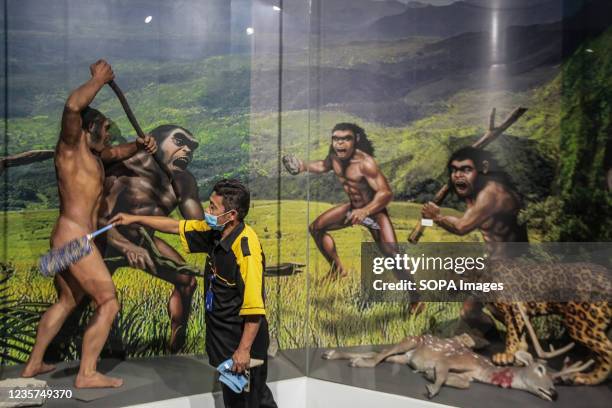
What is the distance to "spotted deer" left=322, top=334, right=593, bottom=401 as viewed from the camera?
3.19 m

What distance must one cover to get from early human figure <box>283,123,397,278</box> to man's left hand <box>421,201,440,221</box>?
207 mm

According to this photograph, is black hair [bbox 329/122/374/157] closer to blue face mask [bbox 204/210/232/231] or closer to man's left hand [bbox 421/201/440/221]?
man's left hand [bbox 421/201/440/221]

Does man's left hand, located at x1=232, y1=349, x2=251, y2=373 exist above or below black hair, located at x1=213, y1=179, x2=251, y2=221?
below

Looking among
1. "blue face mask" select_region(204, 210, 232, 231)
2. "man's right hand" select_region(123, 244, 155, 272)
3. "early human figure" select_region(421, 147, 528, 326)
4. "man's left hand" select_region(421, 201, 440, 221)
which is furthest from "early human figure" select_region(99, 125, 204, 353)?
"early human figure" select_region(421, 147, 528, 326)

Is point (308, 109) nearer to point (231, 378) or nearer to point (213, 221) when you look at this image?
point (213, 221)

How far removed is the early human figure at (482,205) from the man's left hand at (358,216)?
0.41 meters

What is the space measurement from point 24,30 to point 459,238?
8.30 feet

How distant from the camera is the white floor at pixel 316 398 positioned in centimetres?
340

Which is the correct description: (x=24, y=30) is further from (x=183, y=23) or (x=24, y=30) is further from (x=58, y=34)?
(x=183, y=23)

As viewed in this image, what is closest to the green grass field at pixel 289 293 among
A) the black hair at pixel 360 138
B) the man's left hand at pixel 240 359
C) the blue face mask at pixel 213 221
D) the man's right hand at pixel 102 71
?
the black hair at pixel 360 138

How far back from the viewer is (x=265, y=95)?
382 centimetres

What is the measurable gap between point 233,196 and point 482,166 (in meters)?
1.43

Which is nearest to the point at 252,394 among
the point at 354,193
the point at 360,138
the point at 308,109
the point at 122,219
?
the point at 122,219

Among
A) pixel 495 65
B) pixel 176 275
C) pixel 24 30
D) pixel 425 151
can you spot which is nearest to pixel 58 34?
pixel 24 30
